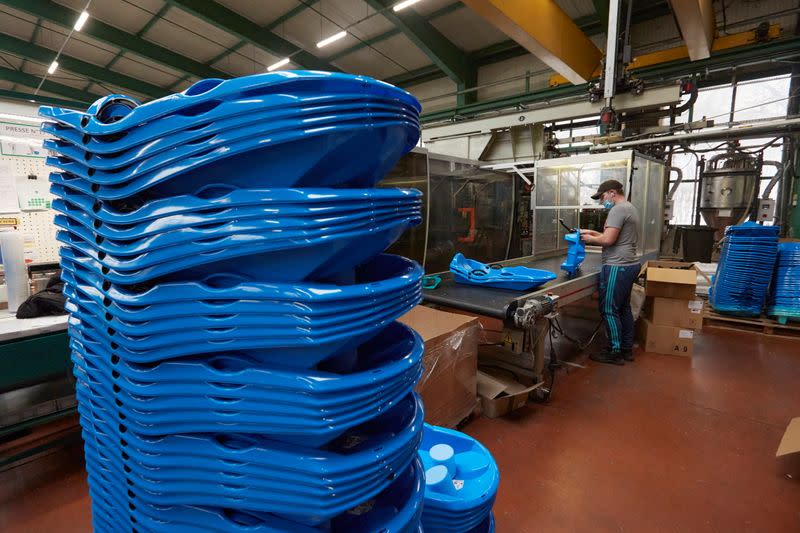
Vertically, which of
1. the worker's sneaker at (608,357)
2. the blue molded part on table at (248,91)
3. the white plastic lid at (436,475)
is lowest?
the worker's sneaker at (608,357)

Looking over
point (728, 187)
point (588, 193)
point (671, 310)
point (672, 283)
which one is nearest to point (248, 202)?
point (672, 283)

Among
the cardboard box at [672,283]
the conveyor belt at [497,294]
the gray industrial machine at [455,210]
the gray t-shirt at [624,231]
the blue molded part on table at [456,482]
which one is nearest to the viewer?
the blue molded part on table at [456,482]

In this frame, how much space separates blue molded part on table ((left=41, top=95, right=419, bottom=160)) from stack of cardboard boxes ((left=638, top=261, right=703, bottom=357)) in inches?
149

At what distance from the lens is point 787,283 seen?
396 cm

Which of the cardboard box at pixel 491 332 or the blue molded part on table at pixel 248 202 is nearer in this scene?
the blue molded part on table at pixel 248 202

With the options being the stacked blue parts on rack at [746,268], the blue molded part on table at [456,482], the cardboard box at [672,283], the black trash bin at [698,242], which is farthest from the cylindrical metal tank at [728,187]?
the blue molded part on table at [456,482]

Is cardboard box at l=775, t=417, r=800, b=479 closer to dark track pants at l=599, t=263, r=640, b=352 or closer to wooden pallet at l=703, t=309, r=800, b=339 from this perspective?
dark track pants at l=599, t=263, r=640, b=352

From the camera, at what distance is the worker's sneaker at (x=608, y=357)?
11.3 ft

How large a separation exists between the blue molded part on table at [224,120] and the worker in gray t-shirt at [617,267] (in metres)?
3.21

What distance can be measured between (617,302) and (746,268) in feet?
6.50

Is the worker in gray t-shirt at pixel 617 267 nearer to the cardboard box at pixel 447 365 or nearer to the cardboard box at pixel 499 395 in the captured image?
the cardboard box at pixel 499 395

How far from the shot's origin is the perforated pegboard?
2447 mm

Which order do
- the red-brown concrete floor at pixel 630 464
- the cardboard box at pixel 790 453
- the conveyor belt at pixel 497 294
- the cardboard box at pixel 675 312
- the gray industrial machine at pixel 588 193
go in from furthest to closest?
the gray industrial machine at pixel 588 193 < the cardboard box at pixel 675 312 < the conveyor belt at pixel 497 294 < the cardboard box at pixel 790 453 < the red-brown concrete floor at pixel 630 464

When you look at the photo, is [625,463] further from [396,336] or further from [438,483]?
[396,336]
